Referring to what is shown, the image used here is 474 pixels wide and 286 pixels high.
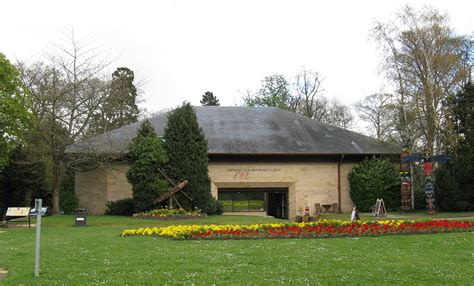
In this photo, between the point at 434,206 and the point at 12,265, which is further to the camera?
the point at 434,206

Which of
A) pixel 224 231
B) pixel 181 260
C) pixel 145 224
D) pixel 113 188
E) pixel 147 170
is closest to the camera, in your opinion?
pixel 181 260

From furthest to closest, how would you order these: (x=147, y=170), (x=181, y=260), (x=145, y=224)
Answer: (x=147, y=170) < (x=145, y=224) < (x=181, y=260)

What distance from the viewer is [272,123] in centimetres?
3734

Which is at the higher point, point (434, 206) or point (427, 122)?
point (427, 122)

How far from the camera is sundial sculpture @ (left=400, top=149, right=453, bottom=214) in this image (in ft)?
95.0

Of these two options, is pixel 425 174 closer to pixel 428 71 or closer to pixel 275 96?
pixel 428 71

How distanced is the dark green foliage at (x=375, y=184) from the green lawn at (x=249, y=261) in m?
17.2

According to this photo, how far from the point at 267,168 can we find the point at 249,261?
23.3m

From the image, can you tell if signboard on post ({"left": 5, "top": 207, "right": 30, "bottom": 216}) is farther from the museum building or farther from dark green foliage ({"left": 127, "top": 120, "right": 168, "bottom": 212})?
the museum building

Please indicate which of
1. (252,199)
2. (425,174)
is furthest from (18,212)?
(425,174)

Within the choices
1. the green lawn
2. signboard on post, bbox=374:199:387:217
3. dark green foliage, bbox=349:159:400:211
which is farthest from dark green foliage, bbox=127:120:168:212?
dark green foliage, bbox=349:159:400:211

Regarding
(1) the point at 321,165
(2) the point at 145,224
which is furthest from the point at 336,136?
(2) the point at 145,224

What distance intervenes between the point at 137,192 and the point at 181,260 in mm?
17924

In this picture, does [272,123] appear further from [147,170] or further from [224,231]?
[224,231]
